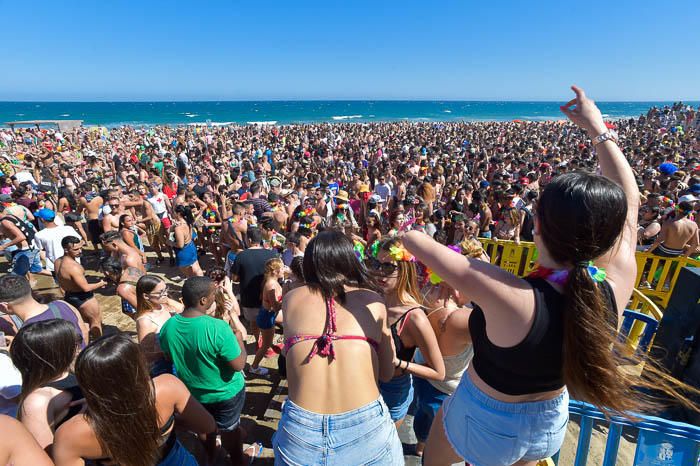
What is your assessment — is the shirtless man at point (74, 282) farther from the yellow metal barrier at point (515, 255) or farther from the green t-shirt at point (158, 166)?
the green t-shirt at point (158, 166)

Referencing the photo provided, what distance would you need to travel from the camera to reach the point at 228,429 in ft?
8.77

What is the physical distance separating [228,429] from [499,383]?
2.17 metres

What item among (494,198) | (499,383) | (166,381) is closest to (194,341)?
(166,381)

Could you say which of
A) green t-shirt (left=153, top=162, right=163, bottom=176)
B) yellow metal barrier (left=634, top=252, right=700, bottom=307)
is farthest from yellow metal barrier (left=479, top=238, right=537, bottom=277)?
green t-shirt (left=153, top=162, right=163, bottom=176)

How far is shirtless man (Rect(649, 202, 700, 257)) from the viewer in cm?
522

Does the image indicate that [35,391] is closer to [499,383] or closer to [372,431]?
[372,431]

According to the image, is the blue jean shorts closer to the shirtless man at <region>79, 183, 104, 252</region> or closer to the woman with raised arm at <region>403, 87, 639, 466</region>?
the shirtless man at <region>79, 183, 104, 252</region>

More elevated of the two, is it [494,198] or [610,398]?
[610,398]

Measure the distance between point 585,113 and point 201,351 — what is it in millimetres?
2623

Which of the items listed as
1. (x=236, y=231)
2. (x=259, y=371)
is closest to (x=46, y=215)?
(x=236, y=231)

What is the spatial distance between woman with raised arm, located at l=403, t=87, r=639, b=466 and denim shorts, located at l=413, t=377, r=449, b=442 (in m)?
0.96

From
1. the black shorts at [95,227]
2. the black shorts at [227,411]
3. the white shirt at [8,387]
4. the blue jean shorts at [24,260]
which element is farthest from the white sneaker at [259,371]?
the black shorts at [95,227]

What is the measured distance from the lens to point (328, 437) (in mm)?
1569

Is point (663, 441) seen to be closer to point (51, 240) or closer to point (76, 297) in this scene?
point (76, 297)
